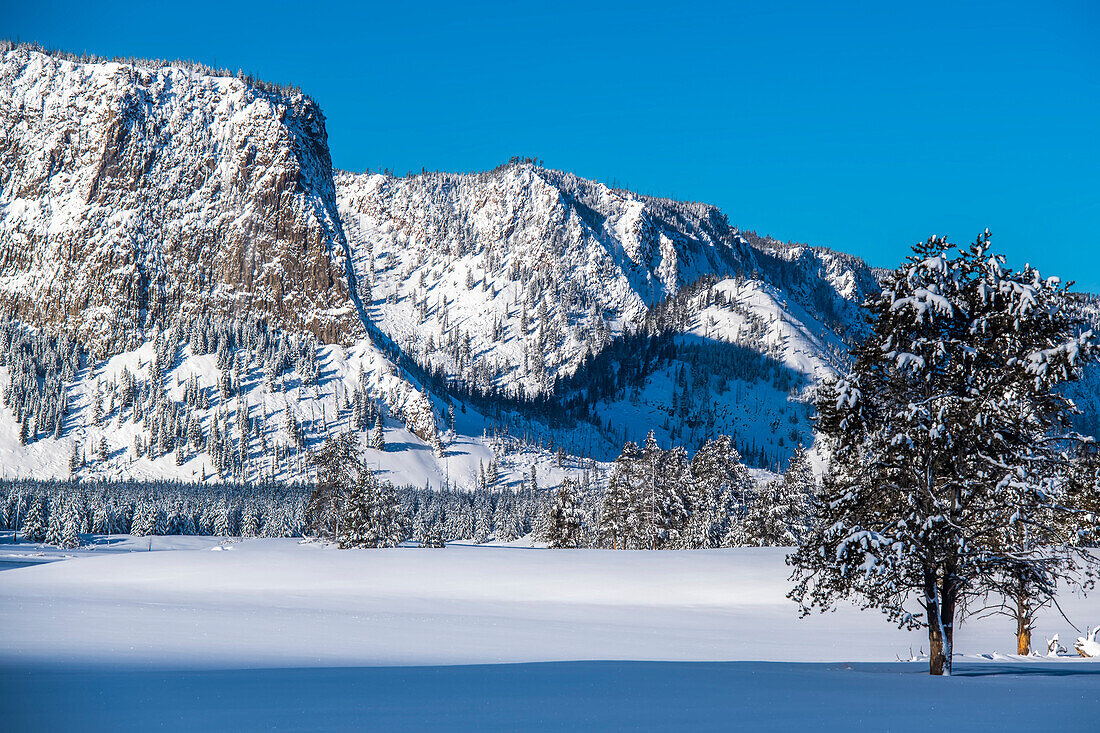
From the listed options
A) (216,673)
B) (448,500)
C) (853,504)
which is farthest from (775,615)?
(448,500)

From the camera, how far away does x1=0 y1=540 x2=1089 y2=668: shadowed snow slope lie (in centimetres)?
2461

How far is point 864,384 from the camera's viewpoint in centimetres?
1858

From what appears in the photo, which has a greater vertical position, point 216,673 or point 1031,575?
point 1031,575

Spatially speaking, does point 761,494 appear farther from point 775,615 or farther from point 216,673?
point 216,673

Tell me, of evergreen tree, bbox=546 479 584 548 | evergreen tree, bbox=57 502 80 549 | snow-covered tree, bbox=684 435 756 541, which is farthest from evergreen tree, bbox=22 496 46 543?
snow-covered tree, bbox=684 435 756 541

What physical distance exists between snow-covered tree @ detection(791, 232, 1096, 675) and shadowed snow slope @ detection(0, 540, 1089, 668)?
27.8ft

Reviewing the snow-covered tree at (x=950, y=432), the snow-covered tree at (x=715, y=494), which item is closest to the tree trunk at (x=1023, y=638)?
the snow-covered tree at (x=950, y=432)

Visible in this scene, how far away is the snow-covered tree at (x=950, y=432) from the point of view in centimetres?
1719

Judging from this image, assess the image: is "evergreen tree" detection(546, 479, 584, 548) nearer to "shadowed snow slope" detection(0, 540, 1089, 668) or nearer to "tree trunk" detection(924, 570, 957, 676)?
"shadowed snow slope" detection(0, 540, 1089, 668)

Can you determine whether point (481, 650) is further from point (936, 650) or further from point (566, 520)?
point (566, 520)

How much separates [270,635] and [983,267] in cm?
2255

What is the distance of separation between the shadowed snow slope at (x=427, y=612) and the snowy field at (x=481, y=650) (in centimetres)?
14

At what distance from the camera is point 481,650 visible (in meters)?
25.7

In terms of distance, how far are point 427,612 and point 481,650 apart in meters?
12.9
